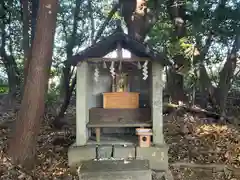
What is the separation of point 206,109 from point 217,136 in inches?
97.0

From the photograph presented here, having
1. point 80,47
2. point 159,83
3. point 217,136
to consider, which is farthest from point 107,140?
point 80,47

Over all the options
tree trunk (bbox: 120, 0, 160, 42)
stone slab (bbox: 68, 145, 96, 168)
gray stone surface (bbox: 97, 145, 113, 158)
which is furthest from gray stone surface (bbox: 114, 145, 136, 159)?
tree trunk (bbox: 120, 0, 160, 42)

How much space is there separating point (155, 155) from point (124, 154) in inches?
23.3

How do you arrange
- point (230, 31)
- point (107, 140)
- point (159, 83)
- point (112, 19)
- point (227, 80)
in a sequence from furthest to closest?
1. point (112, 19)
2. point (227, 80)
3. point (230, 31)
4. point (107, 140)
5. point (159, 83)

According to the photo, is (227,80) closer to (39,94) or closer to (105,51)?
(105,51)

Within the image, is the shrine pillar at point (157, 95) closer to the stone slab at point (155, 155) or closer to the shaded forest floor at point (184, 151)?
the stone slab at point (155, 155)

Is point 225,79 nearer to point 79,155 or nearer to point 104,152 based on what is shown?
point 104,152

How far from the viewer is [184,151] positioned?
21.5 feet

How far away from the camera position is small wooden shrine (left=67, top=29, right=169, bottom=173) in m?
5.64

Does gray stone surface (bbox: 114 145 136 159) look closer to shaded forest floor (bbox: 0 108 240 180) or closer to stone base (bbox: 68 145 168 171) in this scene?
stone base (bbox: 68 145 168 171)

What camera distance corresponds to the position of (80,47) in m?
9.77

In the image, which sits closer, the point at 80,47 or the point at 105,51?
the point at 105,51

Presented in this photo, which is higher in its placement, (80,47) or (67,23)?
(67,23)

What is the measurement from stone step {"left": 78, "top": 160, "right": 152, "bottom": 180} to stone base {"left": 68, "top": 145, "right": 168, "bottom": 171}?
1.54ft
